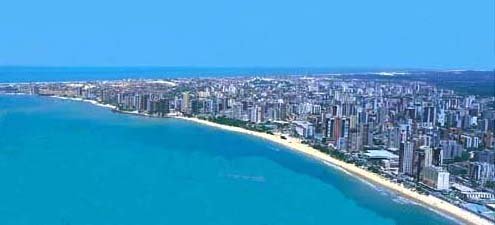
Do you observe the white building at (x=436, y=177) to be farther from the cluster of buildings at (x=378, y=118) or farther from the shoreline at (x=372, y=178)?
the shoreline at (x=372, y=178)

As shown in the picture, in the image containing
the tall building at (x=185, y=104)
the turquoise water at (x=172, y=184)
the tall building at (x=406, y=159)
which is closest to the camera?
the turquoise water at (x=172, y=184)

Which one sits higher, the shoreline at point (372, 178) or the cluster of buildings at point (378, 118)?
the cluster of buildings at point (378, 118)

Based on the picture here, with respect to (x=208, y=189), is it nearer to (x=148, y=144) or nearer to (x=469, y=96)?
(x=148, y=144)

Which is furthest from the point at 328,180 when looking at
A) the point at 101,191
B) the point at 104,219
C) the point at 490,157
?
the point at 104,219

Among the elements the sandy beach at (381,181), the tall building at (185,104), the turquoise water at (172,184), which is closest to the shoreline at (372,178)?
the sandy beach at (381,181)

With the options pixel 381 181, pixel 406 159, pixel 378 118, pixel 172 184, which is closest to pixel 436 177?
pixel 381 181

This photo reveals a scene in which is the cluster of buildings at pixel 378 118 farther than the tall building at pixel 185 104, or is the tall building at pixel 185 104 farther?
the tall building at pixel 185 104

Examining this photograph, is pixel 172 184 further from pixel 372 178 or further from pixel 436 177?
pixel 436 177
